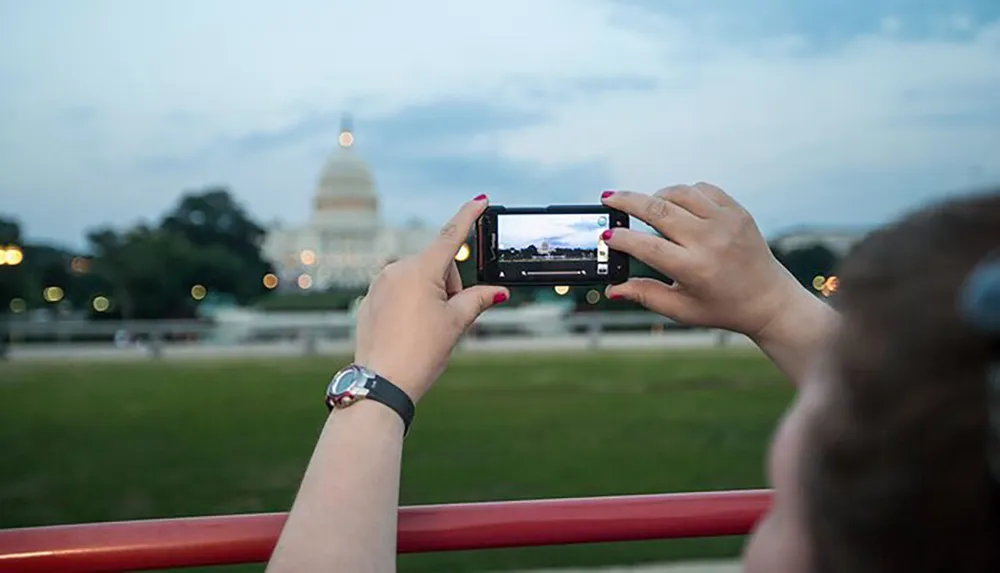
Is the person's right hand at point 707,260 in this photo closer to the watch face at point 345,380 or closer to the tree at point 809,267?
the tree at point 809,267

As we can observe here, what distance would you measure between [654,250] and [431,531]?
49cm

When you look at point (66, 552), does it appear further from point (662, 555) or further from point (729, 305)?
point (662, 555)

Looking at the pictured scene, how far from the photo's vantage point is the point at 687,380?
52.5 feet

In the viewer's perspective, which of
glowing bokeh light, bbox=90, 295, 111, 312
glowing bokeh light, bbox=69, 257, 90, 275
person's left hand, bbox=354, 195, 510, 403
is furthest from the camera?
glowing bokeh light, bbox=69, 257, 90, 275

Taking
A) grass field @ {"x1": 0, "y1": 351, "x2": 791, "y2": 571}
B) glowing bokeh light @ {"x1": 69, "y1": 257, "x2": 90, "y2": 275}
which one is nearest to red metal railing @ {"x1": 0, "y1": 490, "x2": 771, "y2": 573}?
grass field @ {"x1": 0, "y1": 351, "x2": 791, "y2": 571}

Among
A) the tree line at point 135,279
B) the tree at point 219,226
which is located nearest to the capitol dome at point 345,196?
the tree at point 219,226

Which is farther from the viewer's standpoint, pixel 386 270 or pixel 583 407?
pixel 583 407

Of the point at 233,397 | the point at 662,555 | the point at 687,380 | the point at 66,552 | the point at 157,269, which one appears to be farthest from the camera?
the point at 157,269

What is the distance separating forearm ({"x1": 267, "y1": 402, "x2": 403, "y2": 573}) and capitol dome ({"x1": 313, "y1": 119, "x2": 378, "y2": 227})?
2715 inches

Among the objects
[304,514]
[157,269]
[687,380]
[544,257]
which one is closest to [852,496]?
[304,514]

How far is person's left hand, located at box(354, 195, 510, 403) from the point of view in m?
1.11

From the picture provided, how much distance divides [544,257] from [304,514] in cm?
57

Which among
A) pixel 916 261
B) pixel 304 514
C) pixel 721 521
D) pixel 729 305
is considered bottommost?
pixel 721 521

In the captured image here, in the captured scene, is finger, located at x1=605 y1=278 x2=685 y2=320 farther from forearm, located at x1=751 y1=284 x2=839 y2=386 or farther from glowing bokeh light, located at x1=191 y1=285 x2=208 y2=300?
glowing bokeh light, located at x1=191 y1=285 x2=208 y2=300
